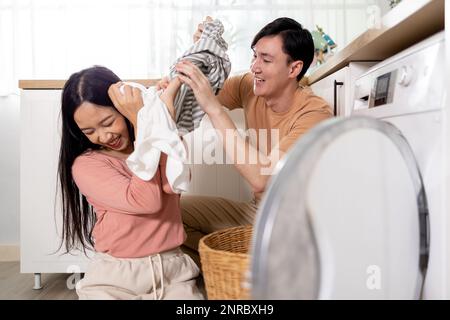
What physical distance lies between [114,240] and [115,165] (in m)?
0.19

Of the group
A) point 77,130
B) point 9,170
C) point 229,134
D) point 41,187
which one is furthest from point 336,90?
point 9,170

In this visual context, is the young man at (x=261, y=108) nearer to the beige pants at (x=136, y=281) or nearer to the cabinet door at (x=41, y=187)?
the beige pants at (x=136, y=281)

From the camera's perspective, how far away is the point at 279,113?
146 centimetres

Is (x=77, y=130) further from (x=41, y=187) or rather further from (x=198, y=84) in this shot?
(x=41, y=187)

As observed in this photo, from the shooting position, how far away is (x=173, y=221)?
115 cm

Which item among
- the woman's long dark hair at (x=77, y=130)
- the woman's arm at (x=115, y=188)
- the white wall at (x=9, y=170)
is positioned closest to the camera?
the woman's arm at (x=115, y=188)

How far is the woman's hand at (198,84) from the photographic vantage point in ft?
3.79

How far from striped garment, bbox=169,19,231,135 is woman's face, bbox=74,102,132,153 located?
15cm

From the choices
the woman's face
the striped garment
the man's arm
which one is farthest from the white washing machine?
the woman's face

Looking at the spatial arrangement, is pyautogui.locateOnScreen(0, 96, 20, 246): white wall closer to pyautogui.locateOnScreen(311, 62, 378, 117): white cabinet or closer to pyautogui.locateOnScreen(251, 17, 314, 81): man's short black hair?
pyautogui.locateOnScreen(251, 17, 314, 81): man's short black hair

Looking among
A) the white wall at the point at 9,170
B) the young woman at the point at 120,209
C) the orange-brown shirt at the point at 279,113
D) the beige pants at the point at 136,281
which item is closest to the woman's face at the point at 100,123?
the young woman at the point at 120,209

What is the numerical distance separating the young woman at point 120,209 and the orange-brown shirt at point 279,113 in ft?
1.20
